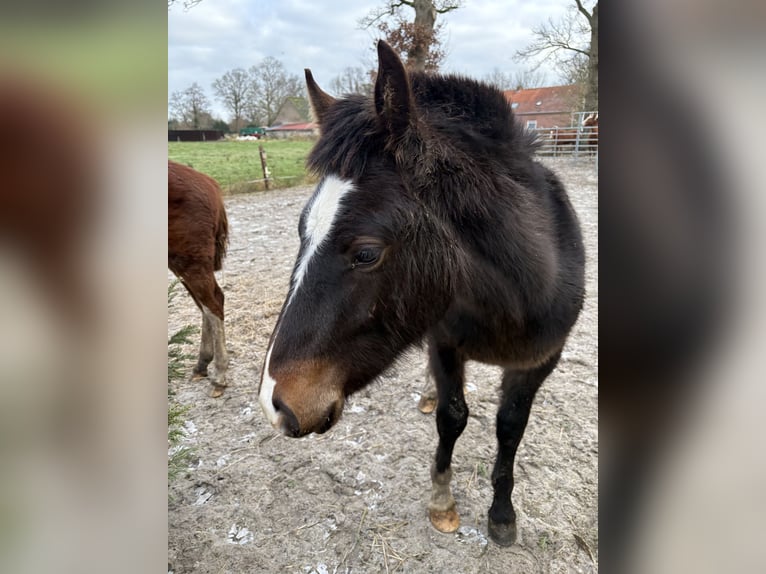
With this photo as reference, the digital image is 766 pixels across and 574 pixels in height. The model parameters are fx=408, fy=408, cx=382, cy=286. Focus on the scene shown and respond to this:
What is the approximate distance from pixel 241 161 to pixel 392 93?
15.7 meters

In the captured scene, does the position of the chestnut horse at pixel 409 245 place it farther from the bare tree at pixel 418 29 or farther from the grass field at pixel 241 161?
the grass field at pixel 241 161

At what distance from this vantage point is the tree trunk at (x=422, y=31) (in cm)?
517

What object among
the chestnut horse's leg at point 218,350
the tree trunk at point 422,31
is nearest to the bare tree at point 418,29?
the tree trunk at point 422,31

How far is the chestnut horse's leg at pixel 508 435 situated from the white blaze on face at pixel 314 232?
4.08 feet

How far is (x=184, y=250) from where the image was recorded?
10.3ft

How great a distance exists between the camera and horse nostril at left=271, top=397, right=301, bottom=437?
116 cm

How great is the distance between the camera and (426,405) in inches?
122
